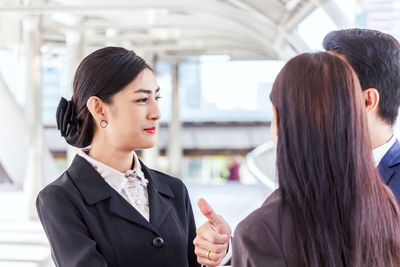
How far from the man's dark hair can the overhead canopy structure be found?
5.92 m

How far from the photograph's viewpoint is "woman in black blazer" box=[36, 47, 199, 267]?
7.15 feet

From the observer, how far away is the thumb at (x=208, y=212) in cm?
200

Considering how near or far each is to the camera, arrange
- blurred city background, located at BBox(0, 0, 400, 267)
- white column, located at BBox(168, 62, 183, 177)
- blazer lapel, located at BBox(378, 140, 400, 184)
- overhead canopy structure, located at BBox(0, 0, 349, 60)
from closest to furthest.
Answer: blazer lapel, located at BBox(378, 140, 400, 184) → blurred city background, located at BBox(0, 0, 400, 267) → overhead canopy structure, located at BBox(0, 0, 349, 60) → white column, located at BBox(168, 62, 183, 177)

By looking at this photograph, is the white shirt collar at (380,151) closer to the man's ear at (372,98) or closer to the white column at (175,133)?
the man's ear at (372,98)

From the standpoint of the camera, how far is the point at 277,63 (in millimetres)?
30031

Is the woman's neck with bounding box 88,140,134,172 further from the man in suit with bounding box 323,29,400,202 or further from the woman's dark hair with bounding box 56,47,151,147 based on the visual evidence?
the man in suit with bounding box 323,29,400,202

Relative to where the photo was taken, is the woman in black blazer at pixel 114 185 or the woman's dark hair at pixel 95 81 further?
the woman's dark hair at pixel 95 81

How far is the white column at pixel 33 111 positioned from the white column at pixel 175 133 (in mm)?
15908

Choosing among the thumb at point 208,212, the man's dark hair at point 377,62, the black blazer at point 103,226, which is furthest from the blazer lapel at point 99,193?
the man's dark hair at point 377,62

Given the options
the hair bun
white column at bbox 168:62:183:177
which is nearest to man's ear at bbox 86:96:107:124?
the hair bun

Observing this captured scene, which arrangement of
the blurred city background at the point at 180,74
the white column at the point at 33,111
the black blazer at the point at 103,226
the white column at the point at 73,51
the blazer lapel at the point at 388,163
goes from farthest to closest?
the white column at the point at 73,51, the white column at the point at 33,111, the blurred city background at the point at 180,74, the blazer lapel at the point at 388,163, the black blazer at the point at 103,226

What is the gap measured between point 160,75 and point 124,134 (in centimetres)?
2759

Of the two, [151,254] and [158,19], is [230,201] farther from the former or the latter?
[151,254]

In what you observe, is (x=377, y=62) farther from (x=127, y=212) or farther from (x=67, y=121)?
(x=67, y=121)
